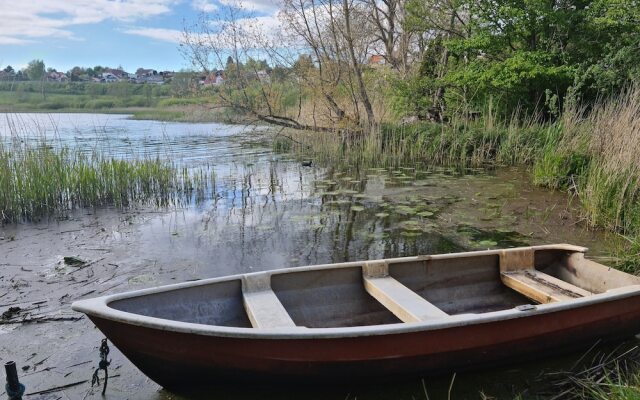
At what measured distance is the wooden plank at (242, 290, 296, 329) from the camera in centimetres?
288

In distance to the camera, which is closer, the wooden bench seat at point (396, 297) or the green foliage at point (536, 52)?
the wooden bench seat at point (396, 297)

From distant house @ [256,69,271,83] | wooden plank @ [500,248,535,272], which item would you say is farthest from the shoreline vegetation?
wooden plank @ [500,248,535,272]

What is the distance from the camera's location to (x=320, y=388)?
287 centimetres

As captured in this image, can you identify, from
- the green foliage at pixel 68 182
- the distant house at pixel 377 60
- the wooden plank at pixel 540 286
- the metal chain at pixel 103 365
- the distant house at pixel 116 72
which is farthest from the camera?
the distant house at pixel 116 72

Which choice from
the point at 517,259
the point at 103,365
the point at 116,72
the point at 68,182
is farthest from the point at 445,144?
the point at 116,72

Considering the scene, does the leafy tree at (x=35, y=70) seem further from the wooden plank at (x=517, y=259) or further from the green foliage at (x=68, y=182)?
the wooden plank at (x=517, y=259)

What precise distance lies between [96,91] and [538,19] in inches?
1206

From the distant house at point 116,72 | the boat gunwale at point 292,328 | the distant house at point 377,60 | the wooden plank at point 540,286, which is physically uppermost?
the distant house at point 116,72

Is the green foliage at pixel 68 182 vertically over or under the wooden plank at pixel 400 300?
over

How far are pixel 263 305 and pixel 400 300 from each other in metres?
0.92

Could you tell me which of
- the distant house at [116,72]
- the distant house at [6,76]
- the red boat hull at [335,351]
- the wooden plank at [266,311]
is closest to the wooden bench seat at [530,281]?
the red boat hull at [335,351]

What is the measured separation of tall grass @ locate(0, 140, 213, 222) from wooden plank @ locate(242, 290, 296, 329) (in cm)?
516

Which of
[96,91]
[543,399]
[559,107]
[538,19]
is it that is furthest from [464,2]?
[96,91]

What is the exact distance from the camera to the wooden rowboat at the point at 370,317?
2.60 metres
